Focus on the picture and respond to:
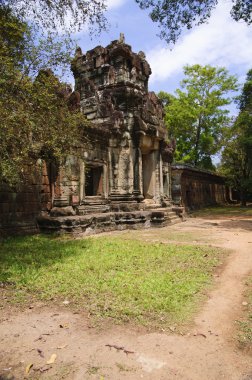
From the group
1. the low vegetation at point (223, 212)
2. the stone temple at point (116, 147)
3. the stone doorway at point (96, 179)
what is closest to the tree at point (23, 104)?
the stone temple at point (116, 147)

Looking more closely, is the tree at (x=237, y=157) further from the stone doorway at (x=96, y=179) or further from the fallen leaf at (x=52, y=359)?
the fallen leaf at (x=52, y=359)

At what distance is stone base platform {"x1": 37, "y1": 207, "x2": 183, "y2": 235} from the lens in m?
9.71

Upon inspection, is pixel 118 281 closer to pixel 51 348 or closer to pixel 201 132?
pixel 51 348

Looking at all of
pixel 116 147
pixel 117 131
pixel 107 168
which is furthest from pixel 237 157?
pixel 107 168

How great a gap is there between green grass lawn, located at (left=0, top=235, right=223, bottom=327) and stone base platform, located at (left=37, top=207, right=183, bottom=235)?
1681 mm

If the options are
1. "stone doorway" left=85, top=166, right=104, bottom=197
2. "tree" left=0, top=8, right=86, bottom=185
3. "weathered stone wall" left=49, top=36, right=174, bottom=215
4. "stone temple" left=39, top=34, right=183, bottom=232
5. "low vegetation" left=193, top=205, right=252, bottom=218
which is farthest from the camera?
"low vegetation" left=193, top=205, right=252, bottom=218

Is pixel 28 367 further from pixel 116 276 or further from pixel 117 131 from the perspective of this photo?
pixel 117 131

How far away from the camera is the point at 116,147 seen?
43.2 ft

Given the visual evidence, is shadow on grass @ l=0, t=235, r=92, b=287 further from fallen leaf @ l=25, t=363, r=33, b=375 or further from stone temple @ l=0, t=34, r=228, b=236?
fallen leaf @ l=25, t=363, r=33, b=375

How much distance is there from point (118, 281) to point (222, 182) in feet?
98.7

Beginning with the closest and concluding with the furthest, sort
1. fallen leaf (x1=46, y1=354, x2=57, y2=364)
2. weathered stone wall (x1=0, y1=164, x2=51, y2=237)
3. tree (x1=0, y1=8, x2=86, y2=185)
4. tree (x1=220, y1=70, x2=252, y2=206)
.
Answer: fallen leaf (x1=46, y1=354, x2=57, y2=364) → tree (x1=0, y1=8, x2=86, y2=185) → weathered stone wall (x1=0, y1=164, x2=51, y2=237) → tree (x1=220, y1=70, x2=252, y2=206)

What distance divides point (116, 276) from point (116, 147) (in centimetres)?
863

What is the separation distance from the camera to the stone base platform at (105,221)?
9711mm

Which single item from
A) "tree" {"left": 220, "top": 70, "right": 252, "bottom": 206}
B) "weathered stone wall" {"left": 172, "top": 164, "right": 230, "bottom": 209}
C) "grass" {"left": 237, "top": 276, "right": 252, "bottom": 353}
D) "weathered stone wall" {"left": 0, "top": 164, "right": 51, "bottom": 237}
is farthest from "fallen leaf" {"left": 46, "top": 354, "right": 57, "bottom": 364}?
"tree" {"left": 220, "top": 70, "right": 252, "bottom": 206}
